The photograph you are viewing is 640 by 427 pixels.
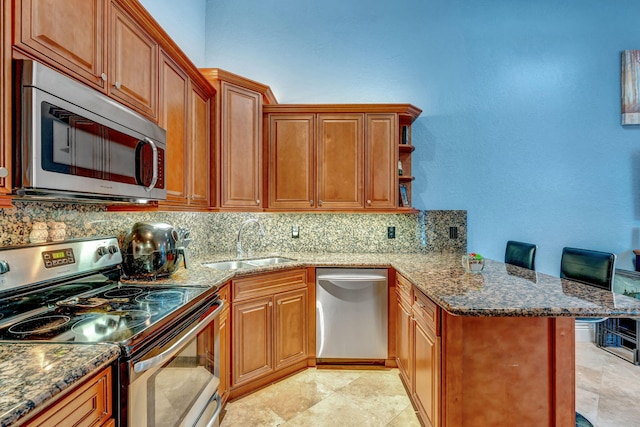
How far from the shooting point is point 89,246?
1581 mm

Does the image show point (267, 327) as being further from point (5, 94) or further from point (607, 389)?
point (607, 389)

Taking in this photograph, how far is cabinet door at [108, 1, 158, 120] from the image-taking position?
1.42 m

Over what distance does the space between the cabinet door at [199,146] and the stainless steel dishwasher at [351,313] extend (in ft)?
3.70

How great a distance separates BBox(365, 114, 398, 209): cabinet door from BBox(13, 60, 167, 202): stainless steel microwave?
180 centimetres

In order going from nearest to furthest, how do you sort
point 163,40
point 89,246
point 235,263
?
1. point 89,246
2. point 163,40
3. point 235,263

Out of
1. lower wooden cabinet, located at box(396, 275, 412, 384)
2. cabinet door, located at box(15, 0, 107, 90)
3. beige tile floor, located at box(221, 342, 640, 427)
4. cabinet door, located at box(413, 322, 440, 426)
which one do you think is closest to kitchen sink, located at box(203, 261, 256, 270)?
beige tile floor, located at box(221, 342, 640, 427)

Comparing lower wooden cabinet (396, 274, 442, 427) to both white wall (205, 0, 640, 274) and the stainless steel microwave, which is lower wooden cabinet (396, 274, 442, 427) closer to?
white wall (205, 0, 640, 274)

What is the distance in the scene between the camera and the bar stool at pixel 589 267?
6.85 feet

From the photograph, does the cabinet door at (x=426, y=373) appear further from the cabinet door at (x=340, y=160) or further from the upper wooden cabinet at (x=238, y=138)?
the upper wooden cabinet at (x=238, y=138)

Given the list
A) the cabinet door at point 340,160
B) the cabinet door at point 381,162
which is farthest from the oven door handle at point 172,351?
the cabinet door at point 381,162

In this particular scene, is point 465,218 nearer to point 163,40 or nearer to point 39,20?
point 163,40

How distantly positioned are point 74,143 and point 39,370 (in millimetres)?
762

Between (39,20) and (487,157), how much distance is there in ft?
11.2

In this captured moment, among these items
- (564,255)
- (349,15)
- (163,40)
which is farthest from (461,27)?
(163,40)
